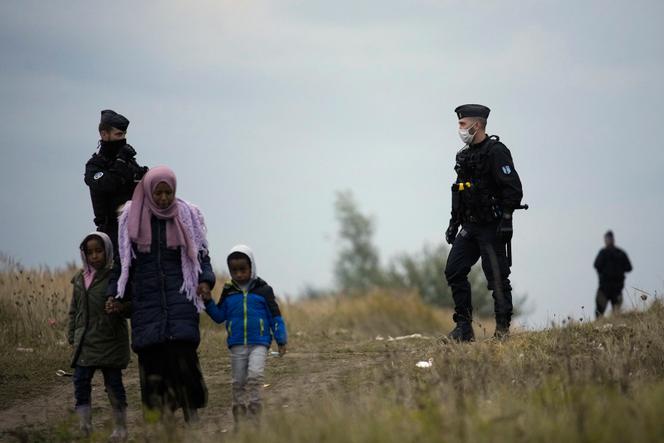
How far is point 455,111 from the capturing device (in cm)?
1199

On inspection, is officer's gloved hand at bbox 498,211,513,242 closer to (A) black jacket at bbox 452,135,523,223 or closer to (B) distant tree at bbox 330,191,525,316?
(A) black jacket at bbox 452,135,523,223

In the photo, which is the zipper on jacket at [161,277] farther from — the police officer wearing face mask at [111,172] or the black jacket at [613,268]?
the black jacket at [613,268]

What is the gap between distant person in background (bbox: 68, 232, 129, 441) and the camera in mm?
9141

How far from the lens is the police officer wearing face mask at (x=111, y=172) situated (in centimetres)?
1021

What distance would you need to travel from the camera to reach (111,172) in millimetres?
10203

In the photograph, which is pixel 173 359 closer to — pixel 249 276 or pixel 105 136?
pixel 249 276

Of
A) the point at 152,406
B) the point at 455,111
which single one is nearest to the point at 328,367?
the point at 455,111

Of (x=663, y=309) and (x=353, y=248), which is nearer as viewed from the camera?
(x=663, y=309)

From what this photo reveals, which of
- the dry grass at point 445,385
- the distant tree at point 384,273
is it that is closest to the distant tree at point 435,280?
the distant tree at point 384,273

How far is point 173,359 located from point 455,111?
4.65 m

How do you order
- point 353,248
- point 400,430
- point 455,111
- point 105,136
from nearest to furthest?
point 400,430, point 105,136, point 455,111, point 353,248

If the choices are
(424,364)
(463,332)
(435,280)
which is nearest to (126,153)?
(424,364)

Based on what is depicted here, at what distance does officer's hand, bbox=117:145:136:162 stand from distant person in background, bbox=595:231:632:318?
1505 centimetres

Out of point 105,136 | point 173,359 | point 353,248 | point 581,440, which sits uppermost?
point 353,248
